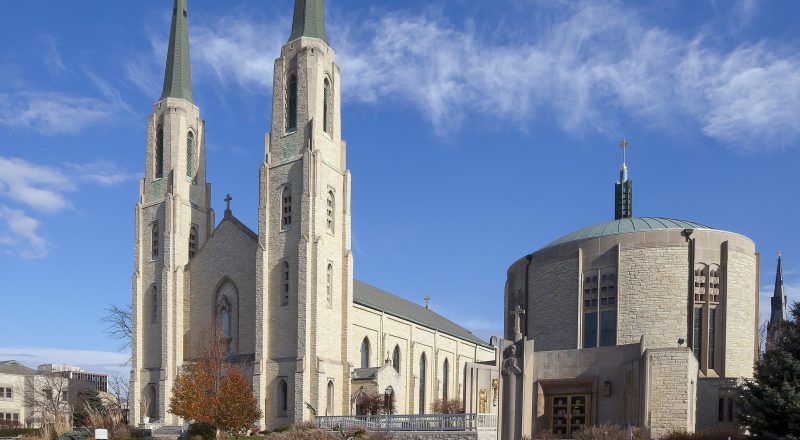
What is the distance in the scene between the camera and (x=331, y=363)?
50031 mm

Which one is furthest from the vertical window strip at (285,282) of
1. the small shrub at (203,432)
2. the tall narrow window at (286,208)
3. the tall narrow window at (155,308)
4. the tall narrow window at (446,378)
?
the tall narrow window at (446,378)

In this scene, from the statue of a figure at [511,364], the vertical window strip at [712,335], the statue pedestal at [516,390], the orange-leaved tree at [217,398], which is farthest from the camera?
the orange-leaved tree at [217,398]

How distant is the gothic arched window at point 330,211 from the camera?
171 feet

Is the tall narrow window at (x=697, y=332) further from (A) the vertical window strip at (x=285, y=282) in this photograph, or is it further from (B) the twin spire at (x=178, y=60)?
(B) the twin spire at (x=178, y=60)

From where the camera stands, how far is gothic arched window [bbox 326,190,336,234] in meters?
52.0

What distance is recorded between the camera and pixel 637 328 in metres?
36.4

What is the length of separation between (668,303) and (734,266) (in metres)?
3.43

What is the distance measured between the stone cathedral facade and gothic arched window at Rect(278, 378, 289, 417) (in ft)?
0.27

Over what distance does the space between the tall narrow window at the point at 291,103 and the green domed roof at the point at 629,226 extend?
19.4 meters

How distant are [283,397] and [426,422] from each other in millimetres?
16471

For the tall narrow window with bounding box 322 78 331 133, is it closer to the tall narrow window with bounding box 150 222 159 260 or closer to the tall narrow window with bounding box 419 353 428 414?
the tall narrow window with bounding box 150 222 159 260

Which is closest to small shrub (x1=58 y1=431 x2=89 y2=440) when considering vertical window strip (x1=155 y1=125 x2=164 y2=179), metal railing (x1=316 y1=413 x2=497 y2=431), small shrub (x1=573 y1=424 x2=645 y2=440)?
metal railing (x1=316 y1=413 x2=497 y2=431)

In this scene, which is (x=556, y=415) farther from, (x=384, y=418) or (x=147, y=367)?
(x=147, y=367)

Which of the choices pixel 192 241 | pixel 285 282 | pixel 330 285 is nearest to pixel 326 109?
pixel 330 285
